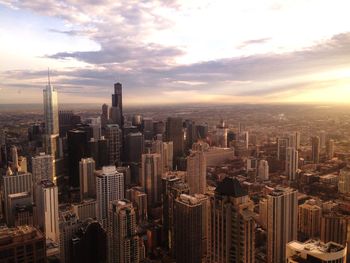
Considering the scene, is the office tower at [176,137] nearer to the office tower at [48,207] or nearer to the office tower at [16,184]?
the office tower at [48,207]

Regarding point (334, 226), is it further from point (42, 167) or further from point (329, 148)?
point (42, 167)

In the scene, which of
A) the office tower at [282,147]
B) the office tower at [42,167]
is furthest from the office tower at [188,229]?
the office tower at [42,167]

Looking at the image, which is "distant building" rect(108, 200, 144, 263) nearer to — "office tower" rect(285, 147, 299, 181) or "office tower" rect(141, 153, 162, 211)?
"office tower" rect(141, 153, 162, 211)

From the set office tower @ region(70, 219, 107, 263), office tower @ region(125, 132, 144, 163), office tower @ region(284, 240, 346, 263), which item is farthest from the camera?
office tower @ region(125, 132, 144, 163)

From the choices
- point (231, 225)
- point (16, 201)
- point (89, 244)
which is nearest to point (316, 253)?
point (231, 225)

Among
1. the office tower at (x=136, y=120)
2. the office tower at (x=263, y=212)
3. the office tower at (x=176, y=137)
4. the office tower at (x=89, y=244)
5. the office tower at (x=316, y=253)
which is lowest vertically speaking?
the office tower at (x=89, y=244)

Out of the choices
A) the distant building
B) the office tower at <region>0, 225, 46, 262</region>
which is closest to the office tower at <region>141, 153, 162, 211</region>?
the distant building
